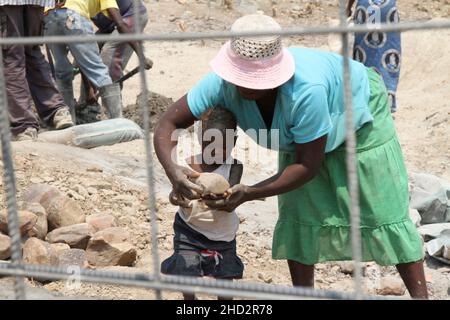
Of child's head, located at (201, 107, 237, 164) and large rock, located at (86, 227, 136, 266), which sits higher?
child's head, located at (201, 107, 237, 164)

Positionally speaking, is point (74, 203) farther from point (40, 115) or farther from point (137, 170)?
point (40, 115)

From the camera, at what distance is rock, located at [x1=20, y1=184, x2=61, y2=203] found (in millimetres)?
4188

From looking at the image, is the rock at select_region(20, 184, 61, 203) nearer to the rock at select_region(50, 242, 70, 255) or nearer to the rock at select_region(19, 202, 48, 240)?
the rock at select_region(19, 202, 48, 240)

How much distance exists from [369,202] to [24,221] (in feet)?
Result: 5.01

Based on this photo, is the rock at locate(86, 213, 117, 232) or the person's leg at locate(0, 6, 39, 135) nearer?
the rock at locate(86, 213, 117, 232)

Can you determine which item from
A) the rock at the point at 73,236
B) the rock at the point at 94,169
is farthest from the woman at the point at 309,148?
the rock at the point at 94,169

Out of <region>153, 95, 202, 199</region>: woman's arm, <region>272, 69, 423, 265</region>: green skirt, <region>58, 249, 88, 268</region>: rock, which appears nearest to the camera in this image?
<region>153, 95, 202, 199</region>: woman's arm

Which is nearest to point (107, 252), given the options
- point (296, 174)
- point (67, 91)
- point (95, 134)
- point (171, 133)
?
point (171, 133)

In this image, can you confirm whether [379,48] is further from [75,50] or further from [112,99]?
[75,50]

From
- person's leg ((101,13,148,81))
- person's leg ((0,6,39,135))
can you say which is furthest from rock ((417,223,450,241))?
person's leg ((101,13,148,81))

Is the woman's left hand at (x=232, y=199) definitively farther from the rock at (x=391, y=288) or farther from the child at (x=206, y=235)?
the rock at (x=391, y=288)

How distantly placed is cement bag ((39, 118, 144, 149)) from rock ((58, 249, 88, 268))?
1693 millimetres

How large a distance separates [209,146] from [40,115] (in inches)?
122
